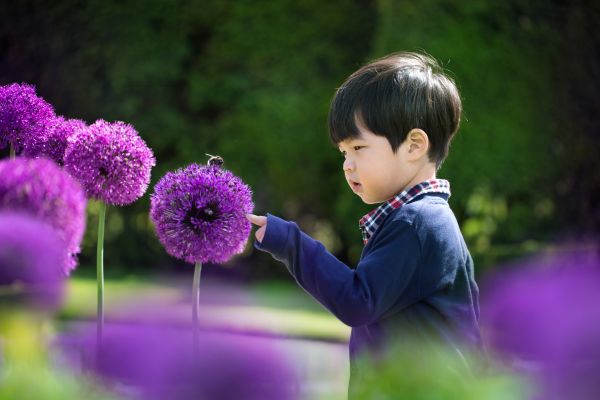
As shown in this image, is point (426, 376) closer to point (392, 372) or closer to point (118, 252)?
point (392, 372)

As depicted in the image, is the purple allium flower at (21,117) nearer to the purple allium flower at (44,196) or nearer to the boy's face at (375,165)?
the purple allium flower at (44,196)

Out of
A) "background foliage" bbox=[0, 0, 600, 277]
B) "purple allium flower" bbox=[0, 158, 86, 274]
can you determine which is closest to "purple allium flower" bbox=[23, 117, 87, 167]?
"purple allium flower" bbox=[0, 158, 86, 274]

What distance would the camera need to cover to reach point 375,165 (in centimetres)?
190

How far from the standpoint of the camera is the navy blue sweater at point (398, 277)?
168cm

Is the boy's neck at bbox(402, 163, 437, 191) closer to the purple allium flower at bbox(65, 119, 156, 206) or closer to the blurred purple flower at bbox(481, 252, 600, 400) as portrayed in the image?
the purple allium flower at bbox(65, 119, 156, 206)

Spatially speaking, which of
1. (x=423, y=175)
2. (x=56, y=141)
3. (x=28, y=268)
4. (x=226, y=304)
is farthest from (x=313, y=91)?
(x=28, y=268)

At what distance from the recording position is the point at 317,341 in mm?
6387

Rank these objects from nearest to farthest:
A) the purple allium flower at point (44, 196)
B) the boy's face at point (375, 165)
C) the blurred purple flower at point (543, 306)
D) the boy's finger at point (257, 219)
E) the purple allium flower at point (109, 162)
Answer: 1. the purple allium flower at point (44, 196)
2. the purple allium flower at point (109, 162)
3. the boy's finger at point (257, 219)
4. the boy's face at point (375, 165)
5. the blurred purple flower at point (543, 306)

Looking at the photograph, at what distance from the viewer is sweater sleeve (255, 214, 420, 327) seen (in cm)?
167

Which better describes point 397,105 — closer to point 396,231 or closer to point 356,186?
point 356,186

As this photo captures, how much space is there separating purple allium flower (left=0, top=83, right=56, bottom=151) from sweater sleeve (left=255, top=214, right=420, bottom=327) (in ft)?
1.59

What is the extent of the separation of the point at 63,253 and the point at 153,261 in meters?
8.49

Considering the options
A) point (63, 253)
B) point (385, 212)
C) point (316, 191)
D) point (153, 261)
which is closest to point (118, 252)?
point (153, 261)

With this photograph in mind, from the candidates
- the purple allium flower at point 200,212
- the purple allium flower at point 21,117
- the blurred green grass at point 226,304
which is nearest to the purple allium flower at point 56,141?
the purple allium flower at point 21,117
